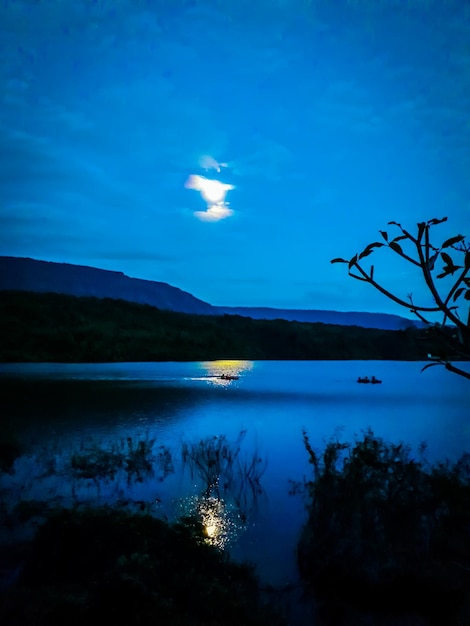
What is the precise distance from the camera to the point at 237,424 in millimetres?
30391

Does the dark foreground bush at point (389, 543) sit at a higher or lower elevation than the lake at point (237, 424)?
higher

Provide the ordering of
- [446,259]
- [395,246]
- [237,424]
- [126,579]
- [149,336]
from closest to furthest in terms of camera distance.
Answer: [395,246] → [446,259] → [126,579] → [237,424] → [149,336]

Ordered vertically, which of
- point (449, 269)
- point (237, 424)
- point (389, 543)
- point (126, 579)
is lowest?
point (237, 424)

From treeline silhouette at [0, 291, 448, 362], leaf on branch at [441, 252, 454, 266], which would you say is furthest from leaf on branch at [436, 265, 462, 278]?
treeline silhouette at [0, 291, 448, 362]

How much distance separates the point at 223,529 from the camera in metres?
11.6

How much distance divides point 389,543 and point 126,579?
538 cm

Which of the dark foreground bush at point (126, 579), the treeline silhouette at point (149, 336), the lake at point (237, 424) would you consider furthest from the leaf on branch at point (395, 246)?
the treeline silhouette at point (149, 336)

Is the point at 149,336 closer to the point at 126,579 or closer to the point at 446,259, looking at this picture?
the point at 126,579

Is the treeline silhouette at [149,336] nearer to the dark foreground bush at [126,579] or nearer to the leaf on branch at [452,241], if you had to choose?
the dark foreground bush at [126,579]

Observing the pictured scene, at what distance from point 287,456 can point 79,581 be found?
1405cm

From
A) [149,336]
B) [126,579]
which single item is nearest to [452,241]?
[126,579]

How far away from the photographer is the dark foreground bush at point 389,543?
27.8 feet

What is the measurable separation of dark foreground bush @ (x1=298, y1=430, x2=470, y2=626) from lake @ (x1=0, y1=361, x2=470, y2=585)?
0.82 m

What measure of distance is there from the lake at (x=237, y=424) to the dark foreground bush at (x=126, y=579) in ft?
4.92
